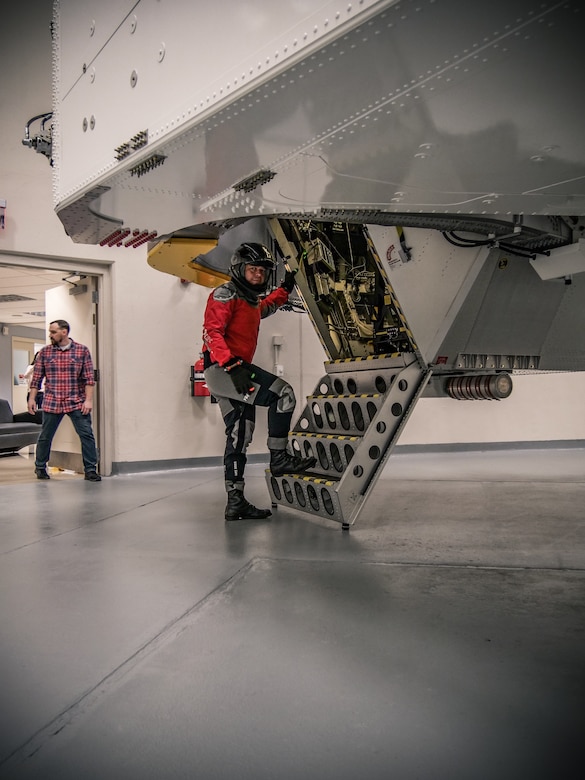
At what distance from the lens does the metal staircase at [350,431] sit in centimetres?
405

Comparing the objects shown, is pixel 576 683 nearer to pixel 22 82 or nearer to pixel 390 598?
pixel 390 598

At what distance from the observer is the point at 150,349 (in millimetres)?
7746

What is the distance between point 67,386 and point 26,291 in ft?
29.6

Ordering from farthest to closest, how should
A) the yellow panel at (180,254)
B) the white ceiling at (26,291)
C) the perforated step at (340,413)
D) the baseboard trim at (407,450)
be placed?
the white ceiling at (26,291) → the baseboard trim at (407,450) → the yellow panel at (180,254) → the perforated step at (340,413)

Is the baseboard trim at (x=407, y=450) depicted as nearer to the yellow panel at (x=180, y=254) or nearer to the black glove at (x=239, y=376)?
the yellow panel at (x=180, y=254)

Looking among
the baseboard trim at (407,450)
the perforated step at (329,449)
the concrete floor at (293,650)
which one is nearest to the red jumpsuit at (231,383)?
the perforated step at (329,449)

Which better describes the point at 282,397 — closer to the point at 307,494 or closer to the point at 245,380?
the point at 245,380

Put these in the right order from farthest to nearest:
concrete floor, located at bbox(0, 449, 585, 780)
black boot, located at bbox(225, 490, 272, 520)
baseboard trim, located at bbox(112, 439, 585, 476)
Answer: baseboard trim, located at bbox(112, 439, 585, 476)
black boot, located at bbox(225, 490, 272, 520)
concrete floor, located at bbox(0, 449, 585, 780)

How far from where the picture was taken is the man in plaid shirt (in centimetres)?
699

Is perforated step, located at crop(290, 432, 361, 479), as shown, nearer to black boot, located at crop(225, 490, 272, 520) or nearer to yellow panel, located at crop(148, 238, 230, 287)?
black boot, located at crop(225, 490, 272, 520)

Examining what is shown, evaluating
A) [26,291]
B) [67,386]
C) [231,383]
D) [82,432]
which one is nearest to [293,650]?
[231,383]

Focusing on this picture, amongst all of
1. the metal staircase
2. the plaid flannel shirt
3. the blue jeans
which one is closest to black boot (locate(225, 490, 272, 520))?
the metal staircase

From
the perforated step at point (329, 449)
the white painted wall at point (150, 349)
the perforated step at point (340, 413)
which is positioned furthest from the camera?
the white painted wall at point (150, 349)

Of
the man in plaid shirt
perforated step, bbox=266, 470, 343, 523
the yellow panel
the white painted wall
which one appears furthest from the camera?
the man in plaid shirt
